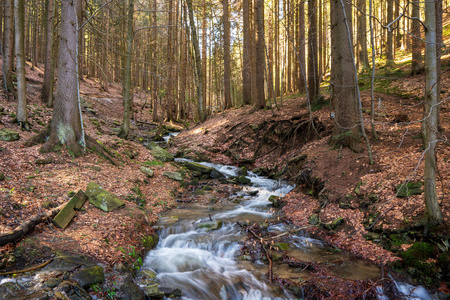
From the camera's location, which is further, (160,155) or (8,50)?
(8,50)

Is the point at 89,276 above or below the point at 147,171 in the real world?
below

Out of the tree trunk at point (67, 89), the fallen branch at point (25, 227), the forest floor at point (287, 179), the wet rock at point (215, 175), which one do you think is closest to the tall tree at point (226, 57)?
the forest floor at point (287, 179)

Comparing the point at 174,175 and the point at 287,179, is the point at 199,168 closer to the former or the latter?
the point at 174,175

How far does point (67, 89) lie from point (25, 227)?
5637 millimetres

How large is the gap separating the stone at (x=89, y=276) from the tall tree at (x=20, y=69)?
9.33 m

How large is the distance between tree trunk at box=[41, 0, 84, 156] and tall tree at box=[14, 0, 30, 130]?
8.89 ft

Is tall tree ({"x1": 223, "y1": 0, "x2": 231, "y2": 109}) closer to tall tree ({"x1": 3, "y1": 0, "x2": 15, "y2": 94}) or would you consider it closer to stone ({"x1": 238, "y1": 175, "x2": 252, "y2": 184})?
stone ({"x1": 238, "y1": 175, "x2": 252, "y2": 184})

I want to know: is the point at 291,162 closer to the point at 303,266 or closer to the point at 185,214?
the point at 185,214

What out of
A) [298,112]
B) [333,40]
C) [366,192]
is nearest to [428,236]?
[366,192]

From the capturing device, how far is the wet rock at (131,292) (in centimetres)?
408

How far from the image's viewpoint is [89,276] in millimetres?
3967

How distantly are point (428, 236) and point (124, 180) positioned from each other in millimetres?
8232

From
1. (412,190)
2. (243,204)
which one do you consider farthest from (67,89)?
(412,190)

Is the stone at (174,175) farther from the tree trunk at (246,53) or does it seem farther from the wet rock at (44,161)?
the tree trunk at (246,53)
